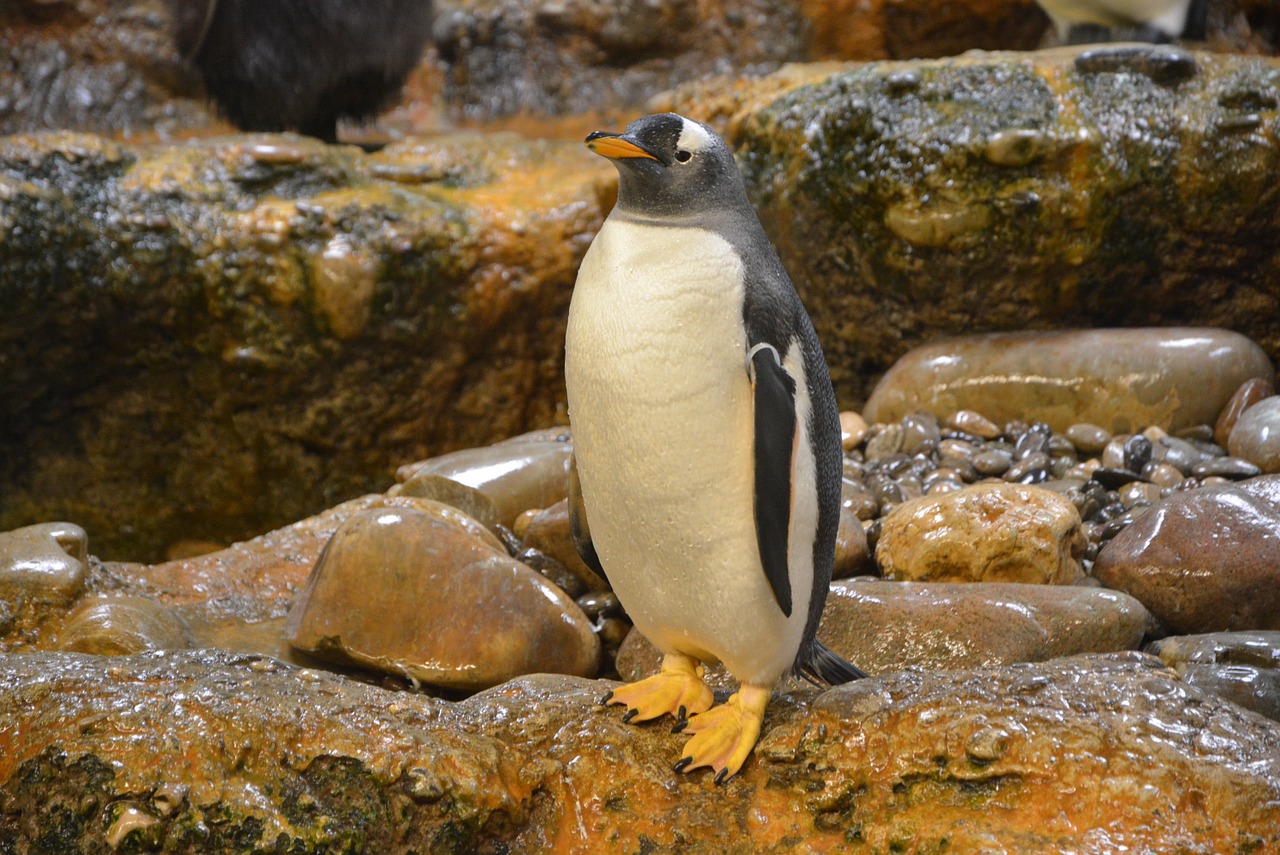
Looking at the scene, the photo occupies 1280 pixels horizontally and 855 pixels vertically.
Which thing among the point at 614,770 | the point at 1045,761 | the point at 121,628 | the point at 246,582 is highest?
the point at 1045,761

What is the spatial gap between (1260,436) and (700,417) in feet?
7.75

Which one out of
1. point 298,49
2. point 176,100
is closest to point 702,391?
point 298,49

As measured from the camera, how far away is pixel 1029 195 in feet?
13.3

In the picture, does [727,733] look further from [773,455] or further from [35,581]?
[35,581]

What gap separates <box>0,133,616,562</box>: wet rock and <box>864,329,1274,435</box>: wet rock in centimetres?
166

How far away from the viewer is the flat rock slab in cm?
165

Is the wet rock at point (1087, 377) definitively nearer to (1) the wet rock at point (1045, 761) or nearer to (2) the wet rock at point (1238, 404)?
(2) the wet rock at point (1238, 404)

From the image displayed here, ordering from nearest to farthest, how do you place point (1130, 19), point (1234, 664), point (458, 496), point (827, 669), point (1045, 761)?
1. point (1045, 761)
2. point (827, 669)
3. point (1234, 664)
4. point (458, 496)
5. point (1130, 19)

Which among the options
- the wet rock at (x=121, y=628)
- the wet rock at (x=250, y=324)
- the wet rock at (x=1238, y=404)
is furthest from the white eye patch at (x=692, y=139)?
the wet rock at (x=250, y=324)

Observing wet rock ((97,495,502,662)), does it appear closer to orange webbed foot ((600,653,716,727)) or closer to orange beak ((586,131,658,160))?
orange webbed foot ((600,653,716,727))

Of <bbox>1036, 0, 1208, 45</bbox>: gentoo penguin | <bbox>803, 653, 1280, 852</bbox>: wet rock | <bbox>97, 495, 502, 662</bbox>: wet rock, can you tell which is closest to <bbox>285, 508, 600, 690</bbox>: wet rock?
<bbox>97, 495, 502, 662</bbox>: wet rock

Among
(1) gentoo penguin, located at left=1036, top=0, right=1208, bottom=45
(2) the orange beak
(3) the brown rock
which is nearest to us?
(2) the orange beak

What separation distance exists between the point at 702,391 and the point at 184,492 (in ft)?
12.2

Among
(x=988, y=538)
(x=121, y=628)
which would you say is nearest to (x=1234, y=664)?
(x=988, y=538)
